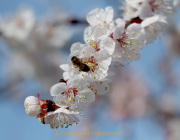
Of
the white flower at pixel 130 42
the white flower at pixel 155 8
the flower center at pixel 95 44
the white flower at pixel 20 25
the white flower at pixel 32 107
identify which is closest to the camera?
the white flower at pixel 32 107

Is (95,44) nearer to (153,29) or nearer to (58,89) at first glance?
(58,89)

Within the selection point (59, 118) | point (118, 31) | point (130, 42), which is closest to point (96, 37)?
point (118, 31)

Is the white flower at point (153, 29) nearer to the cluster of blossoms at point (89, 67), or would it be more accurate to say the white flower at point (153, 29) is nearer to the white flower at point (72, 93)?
the cluster of blossoms at point (89, 67)

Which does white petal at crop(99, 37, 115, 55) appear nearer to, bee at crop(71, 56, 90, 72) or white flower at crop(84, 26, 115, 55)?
white flower at crop(84, 26, 115, 55)

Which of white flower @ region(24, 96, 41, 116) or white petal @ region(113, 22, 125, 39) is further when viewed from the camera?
white petal @ region(113, 22, 125, 39)

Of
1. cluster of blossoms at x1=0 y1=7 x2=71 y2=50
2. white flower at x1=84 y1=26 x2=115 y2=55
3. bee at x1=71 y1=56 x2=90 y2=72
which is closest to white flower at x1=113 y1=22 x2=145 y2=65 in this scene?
white flower at x1=84 y1=26 x2=115 y2=55

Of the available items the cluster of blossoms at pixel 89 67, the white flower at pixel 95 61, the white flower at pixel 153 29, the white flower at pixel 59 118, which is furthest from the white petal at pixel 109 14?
the white flower at pixel 59 118
